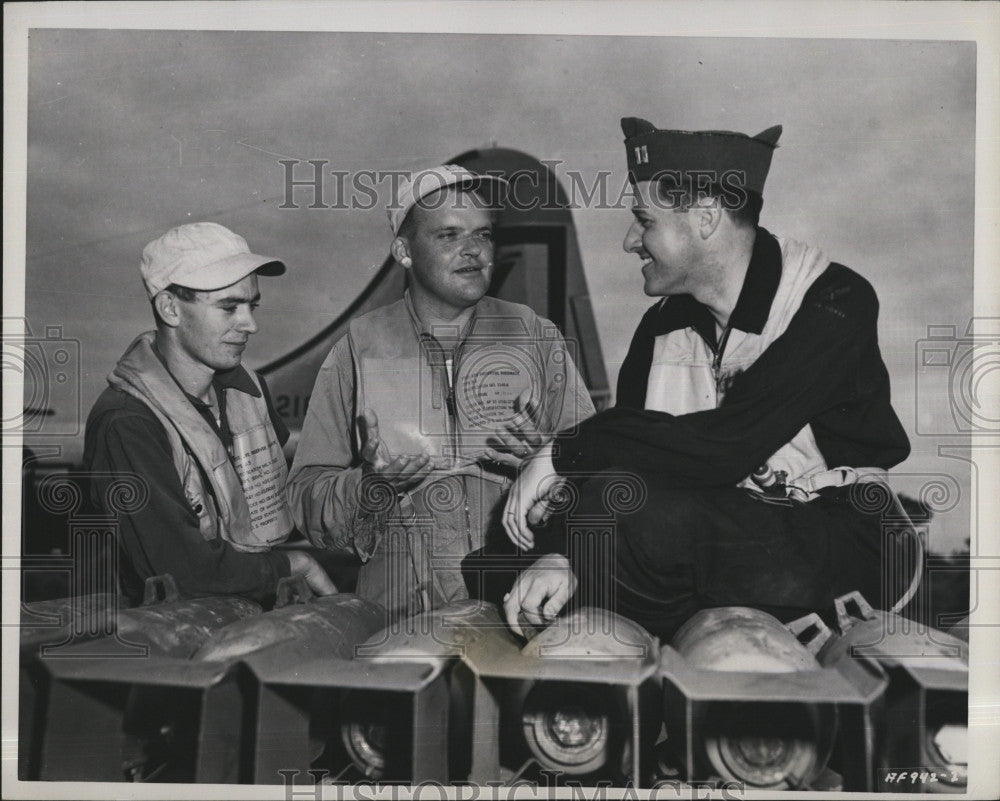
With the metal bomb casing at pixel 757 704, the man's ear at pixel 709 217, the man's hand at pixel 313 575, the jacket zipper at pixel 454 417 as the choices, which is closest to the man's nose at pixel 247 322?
the jacket zipper at pixel 454 417

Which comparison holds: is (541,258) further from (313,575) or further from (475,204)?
(313,575)

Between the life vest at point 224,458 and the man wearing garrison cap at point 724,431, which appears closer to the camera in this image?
Answer: the man wearing garrison cap at point 724,431

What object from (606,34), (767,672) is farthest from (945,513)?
(606,34)

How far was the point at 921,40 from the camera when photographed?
16.2 ft

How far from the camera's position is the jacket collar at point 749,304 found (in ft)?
15.8

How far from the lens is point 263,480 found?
4969 millimetres

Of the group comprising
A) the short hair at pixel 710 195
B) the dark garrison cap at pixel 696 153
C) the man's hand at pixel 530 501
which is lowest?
the man's hand at pixel 530 501

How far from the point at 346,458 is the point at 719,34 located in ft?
8.34

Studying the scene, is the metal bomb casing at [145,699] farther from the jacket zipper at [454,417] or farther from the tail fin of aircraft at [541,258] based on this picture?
the tail fin of aircraft at [541,258]

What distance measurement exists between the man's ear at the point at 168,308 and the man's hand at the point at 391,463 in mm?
963

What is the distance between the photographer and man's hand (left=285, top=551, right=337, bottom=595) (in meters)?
4.94

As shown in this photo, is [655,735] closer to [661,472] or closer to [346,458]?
[661,472]

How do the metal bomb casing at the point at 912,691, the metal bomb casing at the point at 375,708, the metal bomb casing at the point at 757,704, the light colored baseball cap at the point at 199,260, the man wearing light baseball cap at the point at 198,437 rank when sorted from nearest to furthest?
the metal bomb casing at the point at 757,704 < the metal bomb casing at the point at 375,708 < the metal bomb casing at the point at 912,691 < the man wearing light baseball cap at the point at 198,437 < the light colored baseball cap at the point at 199,260

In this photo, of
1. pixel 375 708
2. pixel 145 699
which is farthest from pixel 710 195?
pixel 145 699
